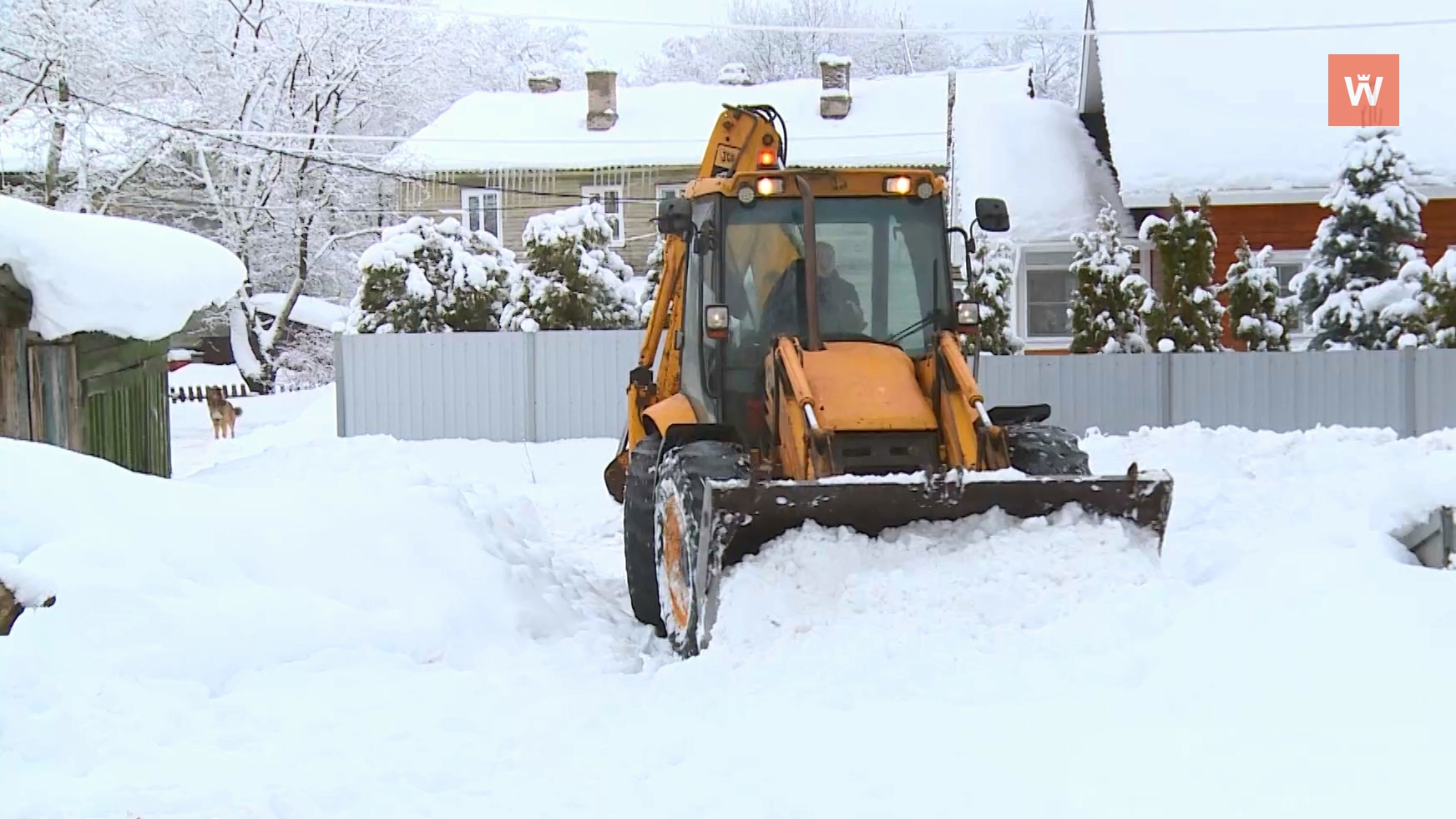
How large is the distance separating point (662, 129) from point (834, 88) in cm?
404

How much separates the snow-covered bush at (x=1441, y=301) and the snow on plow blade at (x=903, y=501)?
10792mm

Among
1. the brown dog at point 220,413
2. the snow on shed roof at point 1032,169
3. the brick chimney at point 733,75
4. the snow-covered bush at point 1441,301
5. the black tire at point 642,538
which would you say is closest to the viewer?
the black tire at point 642,538

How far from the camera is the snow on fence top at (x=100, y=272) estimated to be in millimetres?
8266

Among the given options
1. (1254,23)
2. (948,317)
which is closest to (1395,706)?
(948,317)

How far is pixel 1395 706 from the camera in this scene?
4.73m

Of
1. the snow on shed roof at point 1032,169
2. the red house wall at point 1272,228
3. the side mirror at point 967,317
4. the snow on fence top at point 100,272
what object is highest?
the snow on shed roof at point 1032,169

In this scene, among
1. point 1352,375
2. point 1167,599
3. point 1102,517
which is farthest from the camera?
point 1352,375

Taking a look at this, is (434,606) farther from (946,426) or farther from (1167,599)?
(1167,599)

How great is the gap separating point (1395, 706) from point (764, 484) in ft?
8.43

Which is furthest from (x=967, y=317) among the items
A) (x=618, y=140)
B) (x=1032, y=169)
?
(x=618, y=140)

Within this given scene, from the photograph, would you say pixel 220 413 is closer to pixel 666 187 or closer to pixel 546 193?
pixel 546 193

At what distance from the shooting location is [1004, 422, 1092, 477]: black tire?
7020mm

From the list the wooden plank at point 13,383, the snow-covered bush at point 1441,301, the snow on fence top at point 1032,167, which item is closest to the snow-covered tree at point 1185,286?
the snow-covered bush at point 1441,301

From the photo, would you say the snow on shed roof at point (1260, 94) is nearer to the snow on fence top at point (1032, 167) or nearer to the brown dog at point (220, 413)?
the snow on fence top at point (1032, 167)
